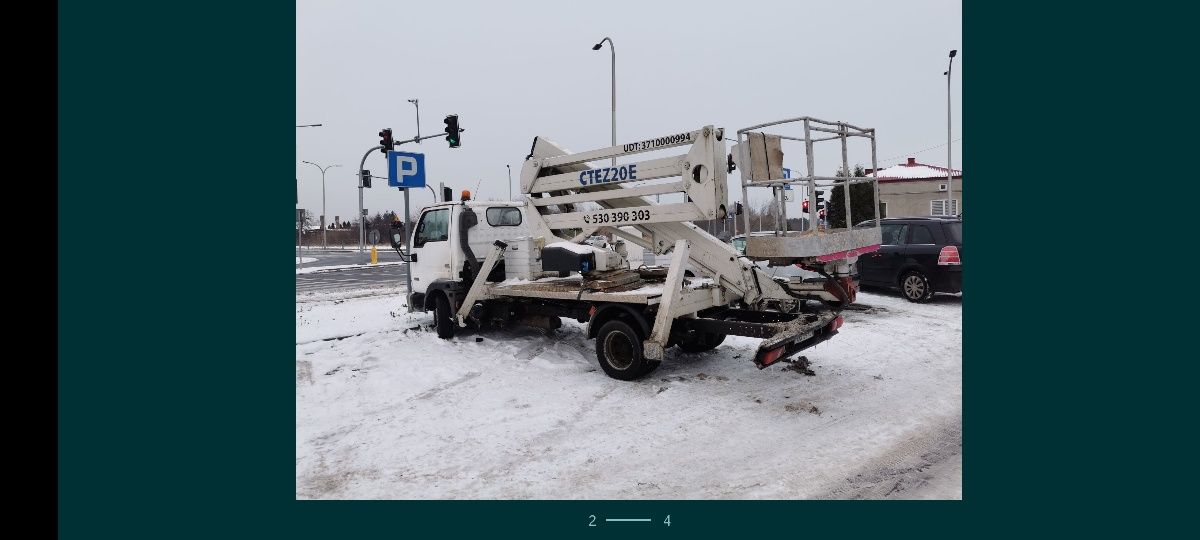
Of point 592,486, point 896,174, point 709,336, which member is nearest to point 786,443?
point 592,486

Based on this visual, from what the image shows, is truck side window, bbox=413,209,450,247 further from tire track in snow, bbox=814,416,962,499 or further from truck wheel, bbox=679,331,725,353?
tire track in snow, bbox=814,416,962,499

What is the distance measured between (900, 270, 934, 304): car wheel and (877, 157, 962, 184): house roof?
23.4m

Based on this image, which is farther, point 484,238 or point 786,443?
point 484,238

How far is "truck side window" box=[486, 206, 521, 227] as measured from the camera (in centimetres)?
844

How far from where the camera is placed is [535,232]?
7.11 meters

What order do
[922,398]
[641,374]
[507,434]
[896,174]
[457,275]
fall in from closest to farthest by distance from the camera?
[507,434], [922,398], [641,374], [457,275], [896,174]

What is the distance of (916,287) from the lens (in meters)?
10.6

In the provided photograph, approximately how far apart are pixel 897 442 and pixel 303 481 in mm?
3771

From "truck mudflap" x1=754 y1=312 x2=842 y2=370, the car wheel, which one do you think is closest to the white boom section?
"truck mudflap" x1=754 y1=312 x2=842 y2=370

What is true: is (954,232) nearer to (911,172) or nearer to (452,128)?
(452,128)

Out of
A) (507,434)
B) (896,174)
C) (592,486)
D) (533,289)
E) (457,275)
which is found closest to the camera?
(592,486)

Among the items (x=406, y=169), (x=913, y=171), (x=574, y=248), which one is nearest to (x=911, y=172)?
(x=913, y=171)

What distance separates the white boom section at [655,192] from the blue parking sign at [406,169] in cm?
345

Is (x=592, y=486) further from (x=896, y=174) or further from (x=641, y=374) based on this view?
(x=896, y=174)
